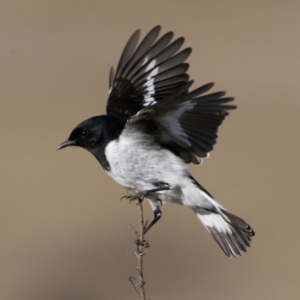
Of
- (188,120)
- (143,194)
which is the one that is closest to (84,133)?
(143,194)

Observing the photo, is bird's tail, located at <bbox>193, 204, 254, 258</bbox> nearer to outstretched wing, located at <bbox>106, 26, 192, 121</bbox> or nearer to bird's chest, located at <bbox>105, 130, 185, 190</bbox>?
bird's chest, located at <bbox>105, 130, 185, 190</bbox>

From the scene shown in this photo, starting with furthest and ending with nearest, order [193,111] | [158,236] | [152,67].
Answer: [158,236] → [152,67] → [193,111]

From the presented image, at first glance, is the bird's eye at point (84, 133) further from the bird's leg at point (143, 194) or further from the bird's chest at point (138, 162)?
the bird's leg at point (143, 194)

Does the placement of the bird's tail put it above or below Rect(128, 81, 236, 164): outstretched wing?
below

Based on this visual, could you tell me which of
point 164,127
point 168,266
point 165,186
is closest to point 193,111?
point 164,127

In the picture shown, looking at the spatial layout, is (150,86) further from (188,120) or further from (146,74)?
(188,120)

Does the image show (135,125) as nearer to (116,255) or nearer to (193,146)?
(193,146)

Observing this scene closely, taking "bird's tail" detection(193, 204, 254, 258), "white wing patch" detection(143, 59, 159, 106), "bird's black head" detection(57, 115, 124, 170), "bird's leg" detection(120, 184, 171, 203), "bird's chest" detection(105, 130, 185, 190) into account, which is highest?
"white wing patch" detection(143, 59, 159, 106)

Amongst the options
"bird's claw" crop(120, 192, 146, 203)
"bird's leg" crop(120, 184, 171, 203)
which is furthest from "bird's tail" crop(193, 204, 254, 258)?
"bird's claw" crop(120, 192, 146, 203)
